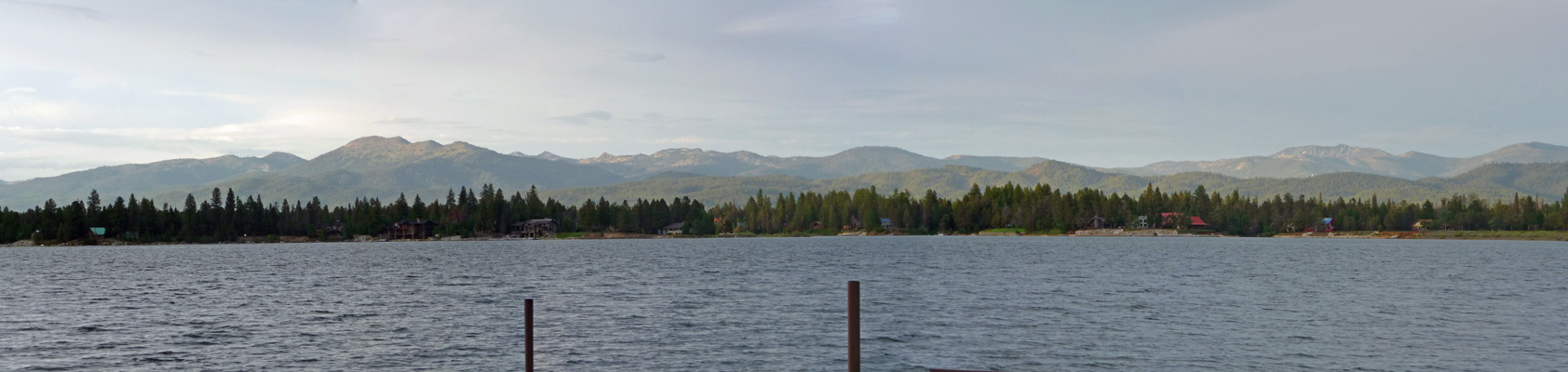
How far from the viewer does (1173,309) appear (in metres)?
60.2

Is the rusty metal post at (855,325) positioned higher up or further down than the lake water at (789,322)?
higher up

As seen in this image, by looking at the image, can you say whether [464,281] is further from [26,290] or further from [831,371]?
[831,371]

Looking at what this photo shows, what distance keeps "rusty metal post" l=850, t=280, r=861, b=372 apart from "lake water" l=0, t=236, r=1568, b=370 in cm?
1574

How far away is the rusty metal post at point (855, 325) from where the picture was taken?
2192 centimetres

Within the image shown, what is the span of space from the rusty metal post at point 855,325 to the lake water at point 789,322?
15.7 m

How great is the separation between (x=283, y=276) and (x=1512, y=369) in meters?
99.7

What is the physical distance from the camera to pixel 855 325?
→ 22.5 metres

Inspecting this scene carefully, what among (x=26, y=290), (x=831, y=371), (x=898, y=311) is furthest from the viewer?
(x=26, y=290)

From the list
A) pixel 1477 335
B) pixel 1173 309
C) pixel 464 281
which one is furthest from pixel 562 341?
pixel 464 281

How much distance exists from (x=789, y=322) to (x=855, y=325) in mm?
31278

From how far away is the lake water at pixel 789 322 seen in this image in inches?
1597

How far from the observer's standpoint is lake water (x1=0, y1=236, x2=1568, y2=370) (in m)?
40.6

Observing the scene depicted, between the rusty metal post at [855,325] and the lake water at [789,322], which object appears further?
the lake water at [789,322]

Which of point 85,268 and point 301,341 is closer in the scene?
point 301,341
